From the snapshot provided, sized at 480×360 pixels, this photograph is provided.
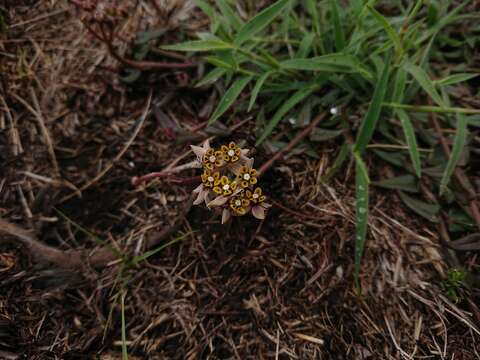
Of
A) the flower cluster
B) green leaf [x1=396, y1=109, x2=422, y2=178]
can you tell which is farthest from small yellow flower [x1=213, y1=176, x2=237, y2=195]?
green leaf [x1=396, y1=109, x2=422, y2=178]

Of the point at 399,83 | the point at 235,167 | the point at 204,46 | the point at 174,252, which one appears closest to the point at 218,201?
the point at 235,167

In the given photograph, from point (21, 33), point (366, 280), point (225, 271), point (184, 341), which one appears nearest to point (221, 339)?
point (184, 341)

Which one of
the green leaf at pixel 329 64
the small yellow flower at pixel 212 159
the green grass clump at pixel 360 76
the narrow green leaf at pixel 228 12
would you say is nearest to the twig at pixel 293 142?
the green grass clump at pixel 360 76

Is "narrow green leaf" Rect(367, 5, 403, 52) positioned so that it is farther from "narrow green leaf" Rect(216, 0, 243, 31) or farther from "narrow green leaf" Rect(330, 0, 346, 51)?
"narrow green leaf" Rect(216, 0, 243, 31)

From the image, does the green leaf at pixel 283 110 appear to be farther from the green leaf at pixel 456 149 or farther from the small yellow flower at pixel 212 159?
the green leaf at pixel 456 149

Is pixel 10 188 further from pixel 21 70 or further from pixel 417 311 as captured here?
pixel 417 311

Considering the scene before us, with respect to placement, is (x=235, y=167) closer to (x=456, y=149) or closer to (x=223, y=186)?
(x=223, y=186)
